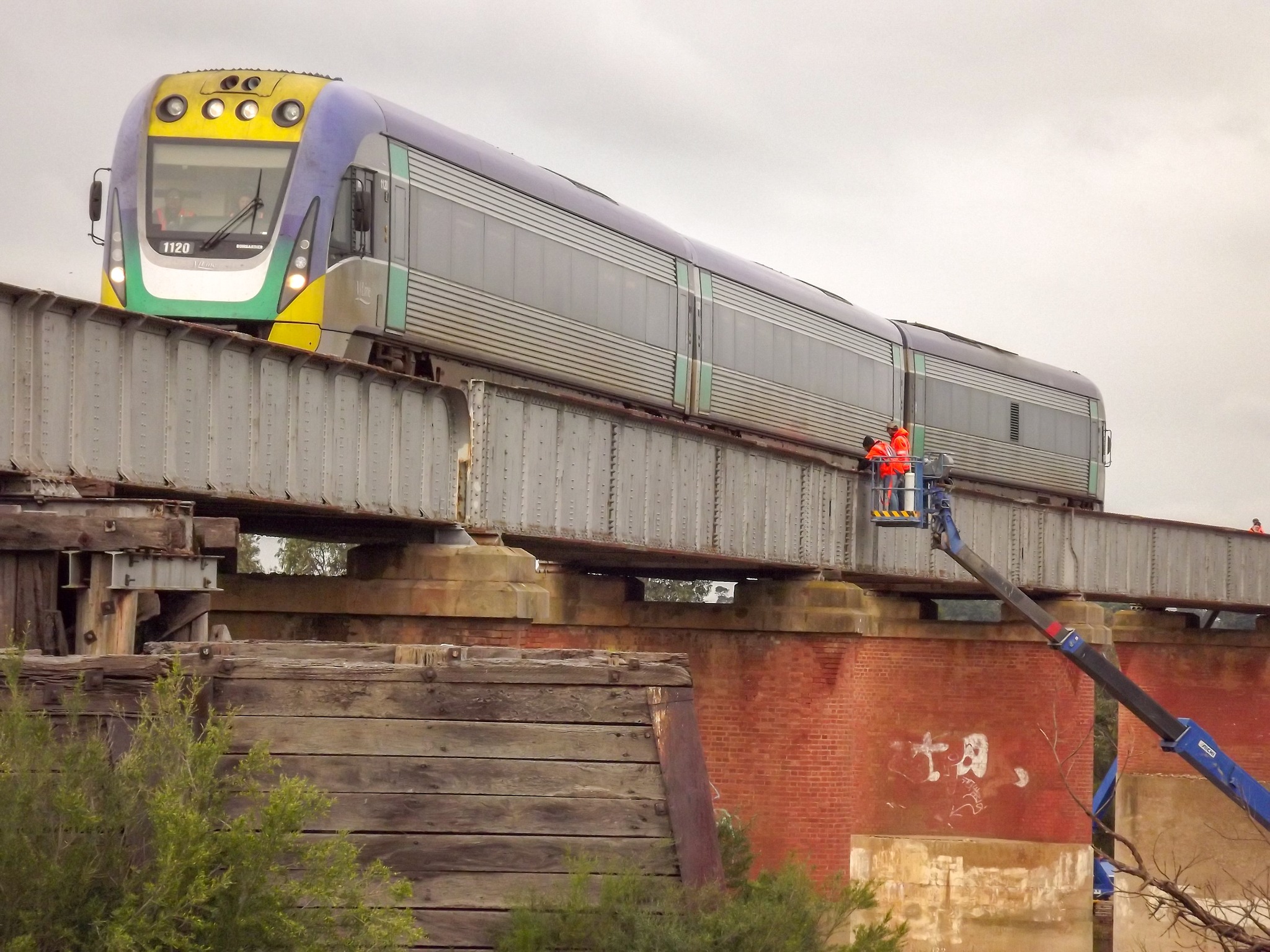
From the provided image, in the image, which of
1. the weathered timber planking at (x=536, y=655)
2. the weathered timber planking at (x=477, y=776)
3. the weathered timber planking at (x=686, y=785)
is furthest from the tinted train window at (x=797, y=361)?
the weathered timber planking at (x=477, y=776)

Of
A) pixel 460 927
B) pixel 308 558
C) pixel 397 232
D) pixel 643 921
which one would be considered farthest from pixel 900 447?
pixel 308 558

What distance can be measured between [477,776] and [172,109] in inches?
386

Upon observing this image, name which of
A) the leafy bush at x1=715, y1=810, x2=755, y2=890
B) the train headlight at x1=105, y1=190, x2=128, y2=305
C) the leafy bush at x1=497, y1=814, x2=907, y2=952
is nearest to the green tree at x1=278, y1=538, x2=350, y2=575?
the leafy bush at x1=715, y1=810, x2=755, y2=890

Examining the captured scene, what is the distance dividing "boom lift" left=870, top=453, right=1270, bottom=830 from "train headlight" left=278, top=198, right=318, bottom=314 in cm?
914

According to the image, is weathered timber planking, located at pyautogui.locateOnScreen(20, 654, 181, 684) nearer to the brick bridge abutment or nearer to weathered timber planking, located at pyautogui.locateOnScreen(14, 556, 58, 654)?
weathered timber planking, located at pyautogui.locateOnScreen(14, 556, 58, 654)

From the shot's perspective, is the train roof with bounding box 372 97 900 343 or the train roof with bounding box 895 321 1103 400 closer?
the train roof with bounding box 372 97 900 343

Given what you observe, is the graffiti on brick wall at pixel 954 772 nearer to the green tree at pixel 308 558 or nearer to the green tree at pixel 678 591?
the green tree at pixel 308 558

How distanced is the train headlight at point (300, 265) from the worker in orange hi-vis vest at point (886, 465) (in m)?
9.07

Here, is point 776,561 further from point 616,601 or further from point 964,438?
point 964,438

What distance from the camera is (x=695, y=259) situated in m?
21.2

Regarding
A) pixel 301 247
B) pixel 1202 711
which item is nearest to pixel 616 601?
pixel 301 247

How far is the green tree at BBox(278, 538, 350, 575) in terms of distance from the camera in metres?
52.8

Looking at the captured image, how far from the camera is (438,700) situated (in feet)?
22.4

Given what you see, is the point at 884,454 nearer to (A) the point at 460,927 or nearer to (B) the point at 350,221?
(B) the point at 350,221
